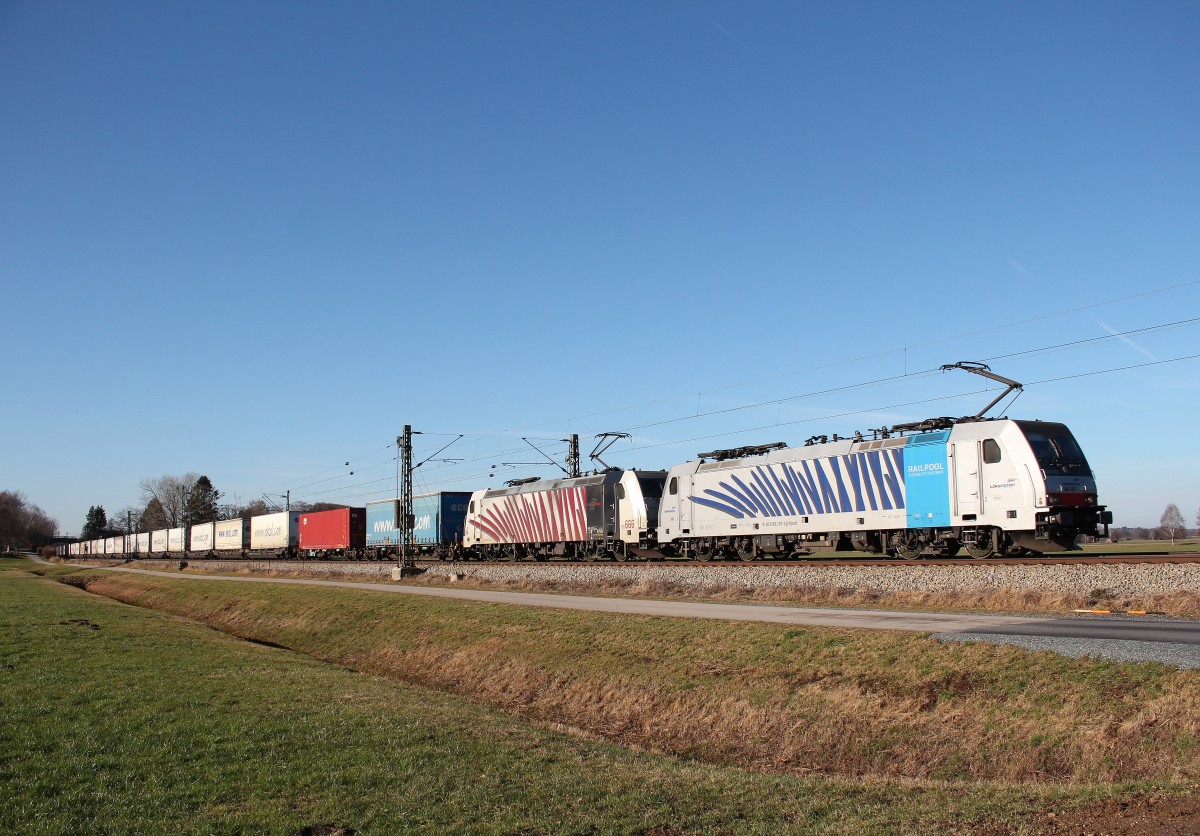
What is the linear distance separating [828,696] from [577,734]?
4033 millimetres

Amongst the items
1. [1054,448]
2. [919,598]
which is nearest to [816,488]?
[1054,448]

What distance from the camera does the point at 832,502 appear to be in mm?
31453

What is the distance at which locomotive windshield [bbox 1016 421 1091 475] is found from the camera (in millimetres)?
25625

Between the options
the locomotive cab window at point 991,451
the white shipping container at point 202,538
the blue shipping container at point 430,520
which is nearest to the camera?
the locomotive cab window at point 991,451

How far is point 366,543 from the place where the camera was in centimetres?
6775

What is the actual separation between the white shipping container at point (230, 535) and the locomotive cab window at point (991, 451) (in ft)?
264

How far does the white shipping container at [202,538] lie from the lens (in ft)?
329

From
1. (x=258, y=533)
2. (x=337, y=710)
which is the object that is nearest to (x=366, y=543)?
(x=258, y=533)

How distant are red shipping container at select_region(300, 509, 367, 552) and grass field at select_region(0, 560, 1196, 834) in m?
47.7

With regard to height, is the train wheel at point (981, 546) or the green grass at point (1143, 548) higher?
the train wheel at point (981, 546)

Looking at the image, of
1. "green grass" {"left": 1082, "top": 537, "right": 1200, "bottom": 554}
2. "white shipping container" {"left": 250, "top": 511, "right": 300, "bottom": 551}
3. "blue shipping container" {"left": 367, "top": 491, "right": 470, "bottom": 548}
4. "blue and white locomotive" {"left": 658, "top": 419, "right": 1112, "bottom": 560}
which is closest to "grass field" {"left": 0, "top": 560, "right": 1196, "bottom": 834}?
"blue and white locomotive" {"left": 658, "top": 419, "right": 1112, "bottom": 560}

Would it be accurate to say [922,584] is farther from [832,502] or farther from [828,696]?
[828,696]

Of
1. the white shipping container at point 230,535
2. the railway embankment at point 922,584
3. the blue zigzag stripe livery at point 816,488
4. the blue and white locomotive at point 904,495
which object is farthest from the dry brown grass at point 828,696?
the white shipping container at point 230,535

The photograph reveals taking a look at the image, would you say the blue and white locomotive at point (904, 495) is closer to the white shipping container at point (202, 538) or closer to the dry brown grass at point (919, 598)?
the dry brown grass at point (919, 598)
